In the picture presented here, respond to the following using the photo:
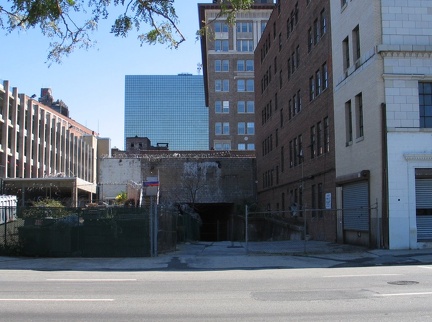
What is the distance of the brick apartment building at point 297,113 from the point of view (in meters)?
31.0

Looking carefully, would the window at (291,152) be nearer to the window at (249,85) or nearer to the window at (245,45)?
the window at (249,85)

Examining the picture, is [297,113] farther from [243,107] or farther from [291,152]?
[243,107]

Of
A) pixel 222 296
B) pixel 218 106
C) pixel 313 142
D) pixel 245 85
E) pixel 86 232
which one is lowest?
pixel 222 296

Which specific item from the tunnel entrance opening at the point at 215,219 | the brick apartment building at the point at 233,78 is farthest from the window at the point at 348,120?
the brick apartment building at the point at 233,78

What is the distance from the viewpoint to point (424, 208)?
2205cm

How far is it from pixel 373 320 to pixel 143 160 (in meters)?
49.1

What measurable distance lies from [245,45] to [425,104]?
63.3 metres

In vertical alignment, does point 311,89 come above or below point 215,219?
above

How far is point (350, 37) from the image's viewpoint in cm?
2592

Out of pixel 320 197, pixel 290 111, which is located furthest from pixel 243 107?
pixel 320 197

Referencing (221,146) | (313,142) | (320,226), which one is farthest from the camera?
(221,146)

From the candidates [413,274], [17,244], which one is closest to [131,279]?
[413,274]

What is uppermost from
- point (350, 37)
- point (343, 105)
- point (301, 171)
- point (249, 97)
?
point (249, 97)

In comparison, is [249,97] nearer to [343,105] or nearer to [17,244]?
[343,105]
